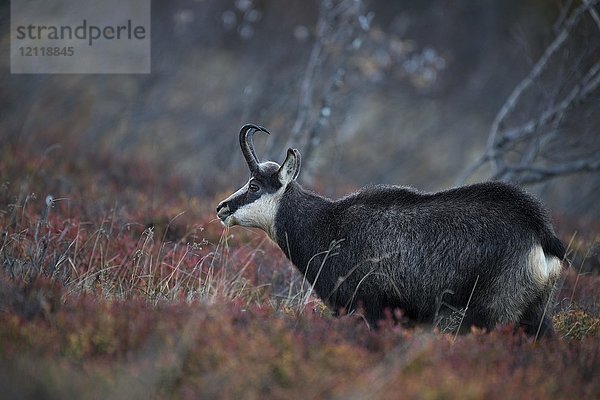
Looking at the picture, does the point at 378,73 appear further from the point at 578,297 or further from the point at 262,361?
the point at 262,361

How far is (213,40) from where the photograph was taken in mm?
19156

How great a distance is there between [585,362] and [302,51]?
49.5ft

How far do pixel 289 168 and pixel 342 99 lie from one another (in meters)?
9.30

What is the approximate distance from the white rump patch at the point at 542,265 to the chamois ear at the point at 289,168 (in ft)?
7.14

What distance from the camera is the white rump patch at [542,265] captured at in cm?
561

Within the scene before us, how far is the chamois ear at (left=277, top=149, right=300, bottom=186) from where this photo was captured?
6398 mm

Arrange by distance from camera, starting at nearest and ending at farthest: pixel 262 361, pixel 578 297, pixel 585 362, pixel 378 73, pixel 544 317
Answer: pixel 262 361 < pixel 585 362 < pixel 544 317 < pixel 578 297 < pixel 378 73

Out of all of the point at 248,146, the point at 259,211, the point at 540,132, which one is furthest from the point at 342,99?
the point at 259,211

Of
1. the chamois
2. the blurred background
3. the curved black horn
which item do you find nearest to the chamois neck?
the chamois

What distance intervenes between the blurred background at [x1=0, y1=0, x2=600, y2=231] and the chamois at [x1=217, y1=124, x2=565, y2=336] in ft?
15.3

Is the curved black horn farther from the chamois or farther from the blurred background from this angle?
the blurred background

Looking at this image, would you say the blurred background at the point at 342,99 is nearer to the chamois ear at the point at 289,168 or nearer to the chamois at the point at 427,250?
the chamois ear at the point at 289,168

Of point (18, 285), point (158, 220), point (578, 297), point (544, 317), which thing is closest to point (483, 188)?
point (544, 317)

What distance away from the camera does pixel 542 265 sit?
564 centimetres
